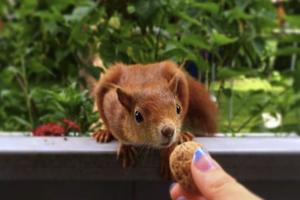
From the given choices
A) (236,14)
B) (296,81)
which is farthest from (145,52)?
(296,81)

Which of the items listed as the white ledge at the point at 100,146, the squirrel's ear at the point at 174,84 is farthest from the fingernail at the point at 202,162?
the squirrel's ear at the point at 174,84

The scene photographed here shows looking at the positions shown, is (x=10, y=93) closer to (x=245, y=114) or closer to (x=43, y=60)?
(x=43, y=60)

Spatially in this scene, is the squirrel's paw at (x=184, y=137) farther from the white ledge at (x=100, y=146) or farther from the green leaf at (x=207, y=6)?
the green leaf at (x=207, y=6)

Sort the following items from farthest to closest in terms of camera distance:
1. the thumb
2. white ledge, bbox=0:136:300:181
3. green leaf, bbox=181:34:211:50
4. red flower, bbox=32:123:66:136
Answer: green leaf, bbox=181:34:211:50 < red flower, bbox=32:123:66:136 < white ledge, bbox=0:136:300:181 < the thumb

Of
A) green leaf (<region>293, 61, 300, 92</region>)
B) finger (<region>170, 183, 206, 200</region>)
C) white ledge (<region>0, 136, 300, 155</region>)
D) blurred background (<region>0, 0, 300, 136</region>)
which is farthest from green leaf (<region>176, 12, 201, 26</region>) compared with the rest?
finger (<region>170, 183, 206, 200</region>)

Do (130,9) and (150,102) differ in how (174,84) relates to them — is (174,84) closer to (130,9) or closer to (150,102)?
(150,102)

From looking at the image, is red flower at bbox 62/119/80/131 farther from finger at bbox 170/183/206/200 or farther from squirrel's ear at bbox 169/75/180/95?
finger at bbox 170/183/206/200
